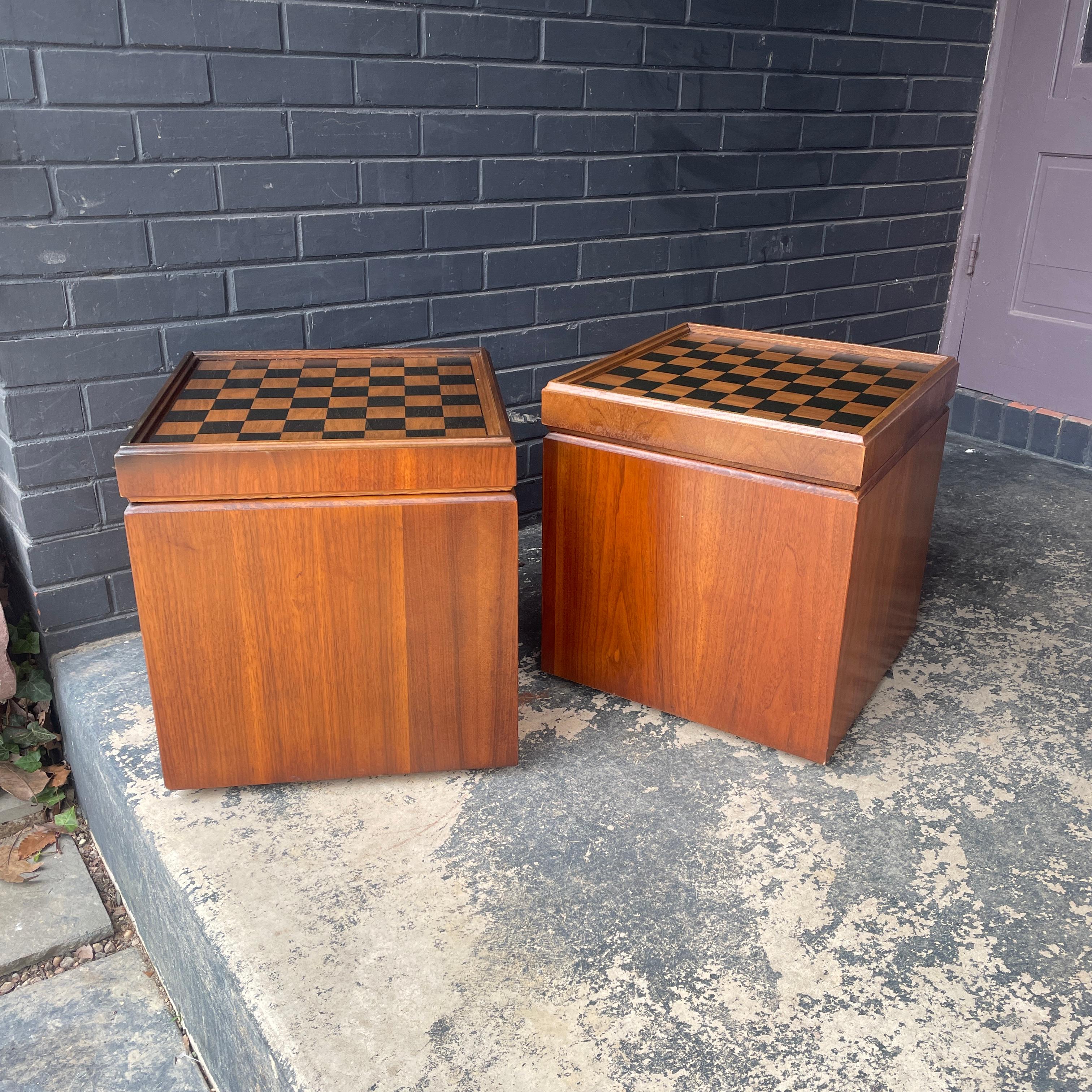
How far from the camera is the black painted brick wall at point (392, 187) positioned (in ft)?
5.58

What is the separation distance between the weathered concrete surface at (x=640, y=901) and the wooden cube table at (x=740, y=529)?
0.30 ft

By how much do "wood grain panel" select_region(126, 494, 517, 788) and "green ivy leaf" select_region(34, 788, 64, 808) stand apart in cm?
57

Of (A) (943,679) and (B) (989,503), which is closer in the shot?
(A) (943,679)

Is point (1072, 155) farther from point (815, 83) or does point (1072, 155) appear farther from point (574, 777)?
point (574, 777)

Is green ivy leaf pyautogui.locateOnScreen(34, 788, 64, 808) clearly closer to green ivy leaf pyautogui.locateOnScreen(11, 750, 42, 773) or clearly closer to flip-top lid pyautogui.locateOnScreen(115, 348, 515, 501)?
green ivy leaf pyautogui.locateOnScreen(11, 750, 42, 773)

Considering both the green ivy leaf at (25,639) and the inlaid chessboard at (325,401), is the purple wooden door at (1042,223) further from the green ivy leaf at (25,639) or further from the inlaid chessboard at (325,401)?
the green ivy leaf at (25,639)

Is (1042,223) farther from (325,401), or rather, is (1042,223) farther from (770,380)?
(325,401)

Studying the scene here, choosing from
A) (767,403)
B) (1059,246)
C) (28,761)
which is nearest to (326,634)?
(767,403)

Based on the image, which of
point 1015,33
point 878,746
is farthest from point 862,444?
point 1015,33

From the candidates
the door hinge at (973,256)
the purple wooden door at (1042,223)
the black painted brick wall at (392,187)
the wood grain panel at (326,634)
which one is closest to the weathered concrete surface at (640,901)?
the wood grain panel at (326,634)

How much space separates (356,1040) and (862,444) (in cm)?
96

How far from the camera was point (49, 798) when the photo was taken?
1.88m

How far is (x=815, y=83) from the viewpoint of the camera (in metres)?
2.66

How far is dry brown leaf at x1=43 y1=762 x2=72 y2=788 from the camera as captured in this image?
1.89m
